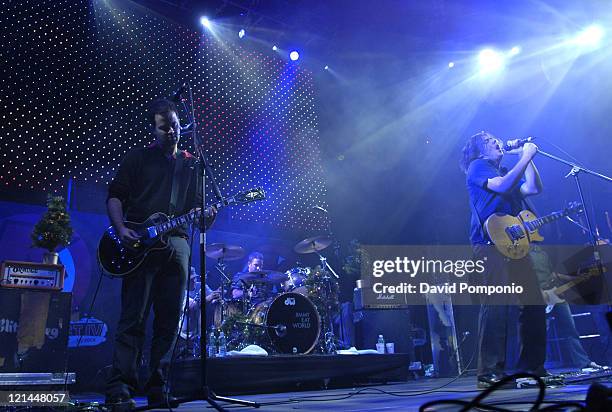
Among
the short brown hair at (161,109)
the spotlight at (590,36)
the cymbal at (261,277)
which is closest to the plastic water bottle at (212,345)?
the cymbal at (261,277)

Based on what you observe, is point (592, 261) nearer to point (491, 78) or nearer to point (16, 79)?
point (491, 78)

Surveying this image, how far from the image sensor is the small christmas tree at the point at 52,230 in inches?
166

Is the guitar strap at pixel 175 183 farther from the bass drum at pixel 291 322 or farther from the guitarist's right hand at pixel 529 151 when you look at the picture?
the bass drum at pixel 291 322

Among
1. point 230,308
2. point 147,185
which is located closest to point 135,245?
point 147,185

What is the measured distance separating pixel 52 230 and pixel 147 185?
1533 millimetres

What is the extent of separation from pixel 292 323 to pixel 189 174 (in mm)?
3021

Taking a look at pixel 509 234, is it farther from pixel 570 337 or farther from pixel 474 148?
pixel 570 337

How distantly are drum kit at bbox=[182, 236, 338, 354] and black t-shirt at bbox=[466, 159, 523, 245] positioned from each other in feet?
9.04

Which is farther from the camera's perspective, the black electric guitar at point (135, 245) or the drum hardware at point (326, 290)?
the drum hardware at point (326, 290)

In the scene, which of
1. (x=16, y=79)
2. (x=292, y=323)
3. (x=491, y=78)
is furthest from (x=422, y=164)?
(x=16, y=79)

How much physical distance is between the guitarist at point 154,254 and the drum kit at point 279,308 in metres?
2.75

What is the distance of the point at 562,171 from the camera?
341 inches

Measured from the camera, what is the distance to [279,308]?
19.4ft

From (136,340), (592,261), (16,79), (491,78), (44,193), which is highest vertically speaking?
(491,78)
